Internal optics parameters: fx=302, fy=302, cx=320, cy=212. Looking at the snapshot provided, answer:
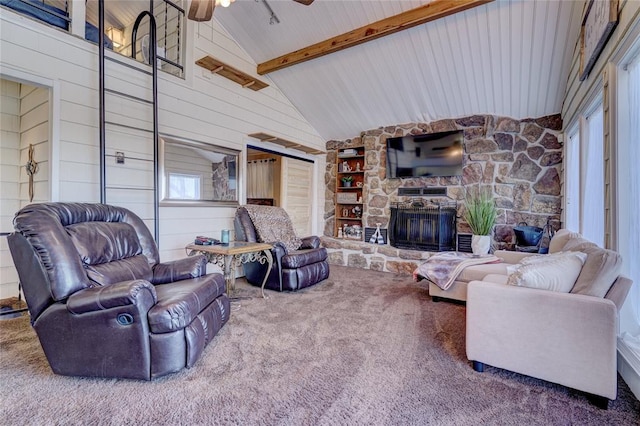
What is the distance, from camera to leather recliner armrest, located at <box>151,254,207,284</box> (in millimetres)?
2521

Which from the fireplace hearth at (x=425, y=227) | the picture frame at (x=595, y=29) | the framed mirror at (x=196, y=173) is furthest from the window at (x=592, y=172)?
the framed mirror at (x=196, y=173)

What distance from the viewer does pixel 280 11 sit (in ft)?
12.7

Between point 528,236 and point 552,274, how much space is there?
9.02ft

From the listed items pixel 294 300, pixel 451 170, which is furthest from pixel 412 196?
pixel 294 300

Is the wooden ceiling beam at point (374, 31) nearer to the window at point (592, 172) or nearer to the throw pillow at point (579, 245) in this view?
the window at point (592, 172)

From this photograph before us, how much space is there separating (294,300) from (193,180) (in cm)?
196

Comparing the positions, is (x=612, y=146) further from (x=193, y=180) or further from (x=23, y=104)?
(x=23, y=104)

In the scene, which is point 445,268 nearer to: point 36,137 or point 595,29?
point 595,29

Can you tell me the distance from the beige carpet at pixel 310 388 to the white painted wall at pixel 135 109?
1.44m

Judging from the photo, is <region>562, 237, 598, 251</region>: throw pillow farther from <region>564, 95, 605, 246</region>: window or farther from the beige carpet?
the beige carpet

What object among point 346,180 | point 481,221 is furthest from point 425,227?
point 346,180

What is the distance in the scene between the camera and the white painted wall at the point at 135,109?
8.71ft

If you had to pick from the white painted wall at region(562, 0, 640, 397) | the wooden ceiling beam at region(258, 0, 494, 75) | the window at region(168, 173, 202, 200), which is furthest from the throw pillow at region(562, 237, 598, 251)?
the window at region(168, 173, 202, 200)

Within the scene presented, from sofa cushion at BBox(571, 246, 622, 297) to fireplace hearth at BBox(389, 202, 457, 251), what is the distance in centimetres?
302
